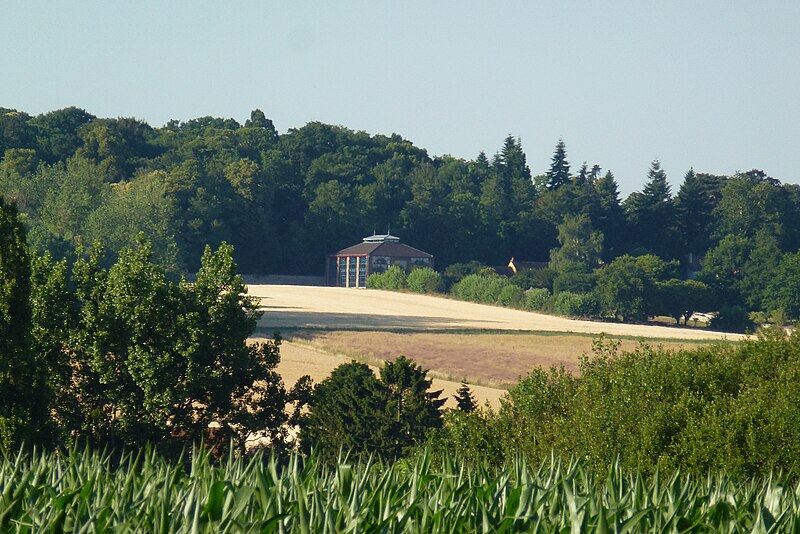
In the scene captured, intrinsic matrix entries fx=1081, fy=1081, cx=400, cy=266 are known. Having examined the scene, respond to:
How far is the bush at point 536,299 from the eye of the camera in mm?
112000

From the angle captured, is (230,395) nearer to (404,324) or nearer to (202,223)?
(404,324)

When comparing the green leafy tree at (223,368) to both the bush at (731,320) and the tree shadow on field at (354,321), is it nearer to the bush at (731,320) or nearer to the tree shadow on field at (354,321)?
the tree shadow on field at (354,321)

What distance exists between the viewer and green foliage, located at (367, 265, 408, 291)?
123 m

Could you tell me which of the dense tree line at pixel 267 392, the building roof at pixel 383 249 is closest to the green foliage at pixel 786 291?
the building roof at pixel 383 249

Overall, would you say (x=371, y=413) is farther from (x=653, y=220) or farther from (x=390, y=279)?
(x=653, y=220)

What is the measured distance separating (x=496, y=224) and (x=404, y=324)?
61862mm

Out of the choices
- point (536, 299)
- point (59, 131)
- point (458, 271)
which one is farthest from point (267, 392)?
point (59, 131)

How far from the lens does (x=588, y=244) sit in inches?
5531

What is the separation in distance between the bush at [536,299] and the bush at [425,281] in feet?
34.4

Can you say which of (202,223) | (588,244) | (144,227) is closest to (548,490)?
(144,227)

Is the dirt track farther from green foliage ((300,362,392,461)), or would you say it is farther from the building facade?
green foliage ((300,362,392,461))

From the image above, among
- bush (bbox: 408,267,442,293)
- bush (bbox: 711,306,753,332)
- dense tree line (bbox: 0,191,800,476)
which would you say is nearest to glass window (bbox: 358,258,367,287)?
bush (bbox: 408,267,442,293)

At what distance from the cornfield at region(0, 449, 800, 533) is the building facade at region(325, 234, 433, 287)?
117 m

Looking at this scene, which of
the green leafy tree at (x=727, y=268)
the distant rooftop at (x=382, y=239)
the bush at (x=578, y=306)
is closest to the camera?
the bush at (x=578, y=306)
